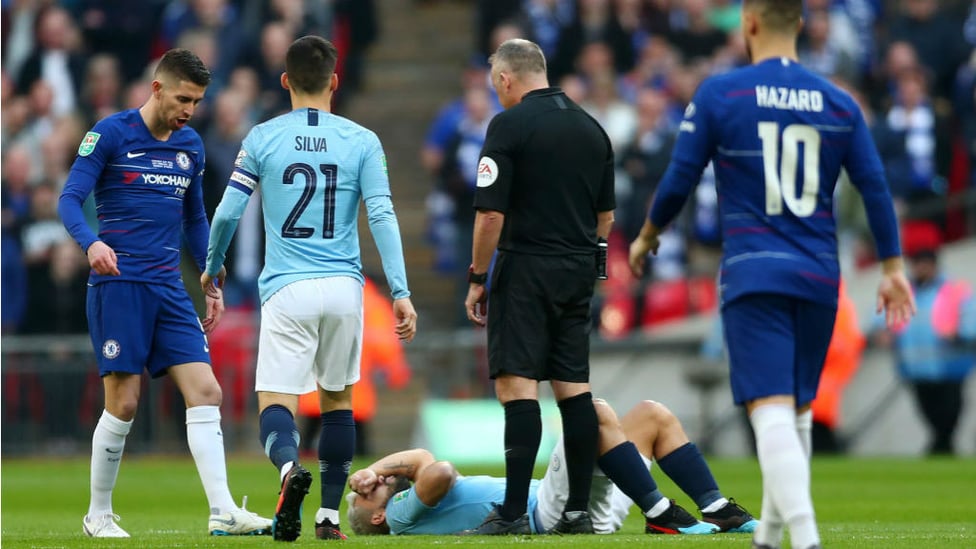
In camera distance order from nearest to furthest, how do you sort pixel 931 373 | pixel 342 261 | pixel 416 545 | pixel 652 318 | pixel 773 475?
pixel 773 475 → pixel 416 545 → pixel 342 261 → pixel 931 373 → pixel 652 318

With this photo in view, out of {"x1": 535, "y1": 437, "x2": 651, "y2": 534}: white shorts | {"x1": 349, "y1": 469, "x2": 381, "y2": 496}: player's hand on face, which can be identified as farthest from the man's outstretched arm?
{"x1": 535, "y1": 437, "x2": 651, "y2": 534}: white shorts

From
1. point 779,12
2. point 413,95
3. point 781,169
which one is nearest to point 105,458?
point 781,169

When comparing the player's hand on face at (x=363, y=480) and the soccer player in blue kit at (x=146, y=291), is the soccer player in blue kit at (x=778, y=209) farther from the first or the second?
A: the soccer player in blue kit at (x=146, y=291)

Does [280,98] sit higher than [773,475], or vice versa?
[280,98]

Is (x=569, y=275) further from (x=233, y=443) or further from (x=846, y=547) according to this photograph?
(x=233, y=443)

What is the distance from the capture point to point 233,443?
19.9 meters

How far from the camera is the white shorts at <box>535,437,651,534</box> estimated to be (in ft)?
29.1

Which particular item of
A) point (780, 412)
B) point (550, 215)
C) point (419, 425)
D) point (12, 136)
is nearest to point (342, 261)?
point (550, 215)

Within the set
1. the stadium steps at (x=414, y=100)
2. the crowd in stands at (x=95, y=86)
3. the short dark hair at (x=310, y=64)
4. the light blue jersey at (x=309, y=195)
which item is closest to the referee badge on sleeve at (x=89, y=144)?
the light blue jersey at (x=309, y=195)

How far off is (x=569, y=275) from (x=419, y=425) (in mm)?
10790

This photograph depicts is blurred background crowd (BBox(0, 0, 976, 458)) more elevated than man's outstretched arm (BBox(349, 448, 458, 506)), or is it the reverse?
blurred background crowd (BBox(0, 0, 976, 458))

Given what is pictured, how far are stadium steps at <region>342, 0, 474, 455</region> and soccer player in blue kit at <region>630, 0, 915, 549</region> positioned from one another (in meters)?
14.8

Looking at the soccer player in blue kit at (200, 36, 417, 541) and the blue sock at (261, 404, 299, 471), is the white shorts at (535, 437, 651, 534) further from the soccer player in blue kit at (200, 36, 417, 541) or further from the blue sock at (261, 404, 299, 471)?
the blue sock at (261, 404, 299, 471)

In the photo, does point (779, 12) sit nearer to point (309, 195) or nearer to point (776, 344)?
point (776, 344)
